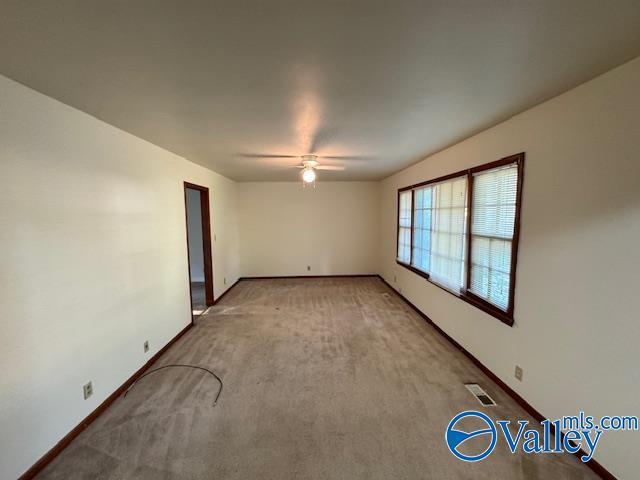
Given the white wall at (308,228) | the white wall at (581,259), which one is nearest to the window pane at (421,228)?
the white wall at (581,259)

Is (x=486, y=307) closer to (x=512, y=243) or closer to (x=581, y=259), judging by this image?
(x=512, y=243)

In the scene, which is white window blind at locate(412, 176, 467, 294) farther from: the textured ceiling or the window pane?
the textured ceiling

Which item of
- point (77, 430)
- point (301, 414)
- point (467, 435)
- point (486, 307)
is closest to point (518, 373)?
point (486, 307)

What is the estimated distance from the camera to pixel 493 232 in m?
2.60

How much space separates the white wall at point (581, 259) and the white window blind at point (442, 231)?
80cm

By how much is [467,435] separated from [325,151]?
3.05 m

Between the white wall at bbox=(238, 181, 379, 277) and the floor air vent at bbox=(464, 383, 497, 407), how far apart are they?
4.40 metres

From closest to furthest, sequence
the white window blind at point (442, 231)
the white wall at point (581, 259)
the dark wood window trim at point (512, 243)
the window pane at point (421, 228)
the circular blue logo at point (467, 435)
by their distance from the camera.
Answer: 1. the white wall at point (581, 259)
2. the circular blue logo at point (467, 435)
3. the dark wood window trim at point (512, 243)
4. the white window blind at point (442, 231)
5. the window pane at point (421, 228)

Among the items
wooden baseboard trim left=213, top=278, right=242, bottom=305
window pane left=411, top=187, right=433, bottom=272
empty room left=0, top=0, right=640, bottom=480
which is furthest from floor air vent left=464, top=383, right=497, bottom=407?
wooden baseboard trim left=213, top=278, right=242, bottom=305

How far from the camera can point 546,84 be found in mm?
1688

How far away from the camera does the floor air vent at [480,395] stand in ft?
7.41

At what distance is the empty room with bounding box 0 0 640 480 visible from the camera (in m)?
1.22

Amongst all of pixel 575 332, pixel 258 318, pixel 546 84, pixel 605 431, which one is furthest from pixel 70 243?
pixel 605 431

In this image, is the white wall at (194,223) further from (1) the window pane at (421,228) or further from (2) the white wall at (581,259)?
(2) the white wall at (581,259)
